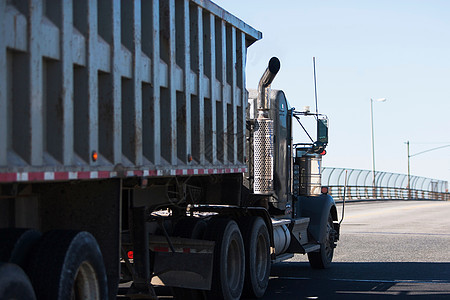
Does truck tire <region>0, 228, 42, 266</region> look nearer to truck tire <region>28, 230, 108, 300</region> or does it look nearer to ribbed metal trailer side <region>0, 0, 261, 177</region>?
truck tire <region>28, 230, 108, 300</region>

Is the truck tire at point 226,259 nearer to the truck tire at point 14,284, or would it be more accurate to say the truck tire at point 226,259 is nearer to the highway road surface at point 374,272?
the highway road surface at point 374,272

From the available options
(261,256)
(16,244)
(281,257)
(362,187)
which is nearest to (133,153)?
(16,244)

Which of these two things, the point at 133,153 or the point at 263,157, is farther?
the point at 263,157

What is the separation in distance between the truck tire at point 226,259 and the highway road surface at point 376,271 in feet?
3.05

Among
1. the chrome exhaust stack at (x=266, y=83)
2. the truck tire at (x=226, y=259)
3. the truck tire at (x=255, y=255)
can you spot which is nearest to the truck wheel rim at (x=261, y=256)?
the truck tire at (x=255, y=255)

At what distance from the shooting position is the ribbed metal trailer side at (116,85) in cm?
550

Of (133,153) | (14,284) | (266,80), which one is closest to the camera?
(14,284)

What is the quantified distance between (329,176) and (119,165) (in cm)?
3915

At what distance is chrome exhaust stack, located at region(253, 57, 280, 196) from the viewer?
12312 millimetres

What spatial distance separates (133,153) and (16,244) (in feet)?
5.02

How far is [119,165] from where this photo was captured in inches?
272

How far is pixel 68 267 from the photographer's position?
20.1 feet

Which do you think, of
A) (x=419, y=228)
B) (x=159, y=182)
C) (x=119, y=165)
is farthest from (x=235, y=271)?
(x=419, y=228)

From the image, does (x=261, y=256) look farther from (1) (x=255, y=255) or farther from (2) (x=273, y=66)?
(2) (x=273, y=66)
